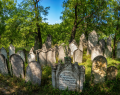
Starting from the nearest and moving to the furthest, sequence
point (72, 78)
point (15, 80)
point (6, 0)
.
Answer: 1. point (72, 78)
2. point (15, 80)
3. point (6, 0)

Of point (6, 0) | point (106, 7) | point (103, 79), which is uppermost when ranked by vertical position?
point (6, 0)

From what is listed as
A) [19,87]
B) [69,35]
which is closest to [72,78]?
[19,87]

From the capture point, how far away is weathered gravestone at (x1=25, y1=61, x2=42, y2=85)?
4.70 metres

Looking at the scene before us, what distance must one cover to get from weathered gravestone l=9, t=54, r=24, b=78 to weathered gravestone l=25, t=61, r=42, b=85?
2.39 ft

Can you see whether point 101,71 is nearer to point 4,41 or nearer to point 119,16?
point 119,16

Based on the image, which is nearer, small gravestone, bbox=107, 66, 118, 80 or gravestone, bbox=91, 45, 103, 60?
small gravestone, bbox=107, 66, 118, 80

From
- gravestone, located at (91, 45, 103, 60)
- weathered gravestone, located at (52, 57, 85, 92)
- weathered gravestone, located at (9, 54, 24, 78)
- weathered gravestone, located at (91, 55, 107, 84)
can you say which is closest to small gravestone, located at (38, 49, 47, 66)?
weathered gravestone, located at (9, 54, 24, 78)

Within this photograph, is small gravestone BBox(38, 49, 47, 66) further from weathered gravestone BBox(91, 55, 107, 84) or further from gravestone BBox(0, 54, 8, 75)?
weathered gravestone BBox(91, 55, 107, 84)

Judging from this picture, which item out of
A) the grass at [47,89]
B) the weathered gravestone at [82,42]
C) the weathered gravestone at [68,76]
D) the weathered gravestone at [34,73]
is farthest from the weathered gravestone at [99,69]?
the weathered gravestone at [82,42]

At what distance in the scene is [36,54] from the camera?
746 centimetres

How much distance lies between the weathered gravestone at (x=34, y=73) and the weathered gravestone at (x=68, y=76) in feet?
3.11

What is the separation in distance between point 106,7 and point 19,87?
37.6 ft

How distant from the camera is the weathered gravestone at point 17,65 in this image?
5.21 meters

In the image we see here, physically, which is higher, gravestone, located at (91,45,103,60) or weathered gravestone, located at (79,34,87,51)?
weathered gravestone, located at (79,34,87,51)
